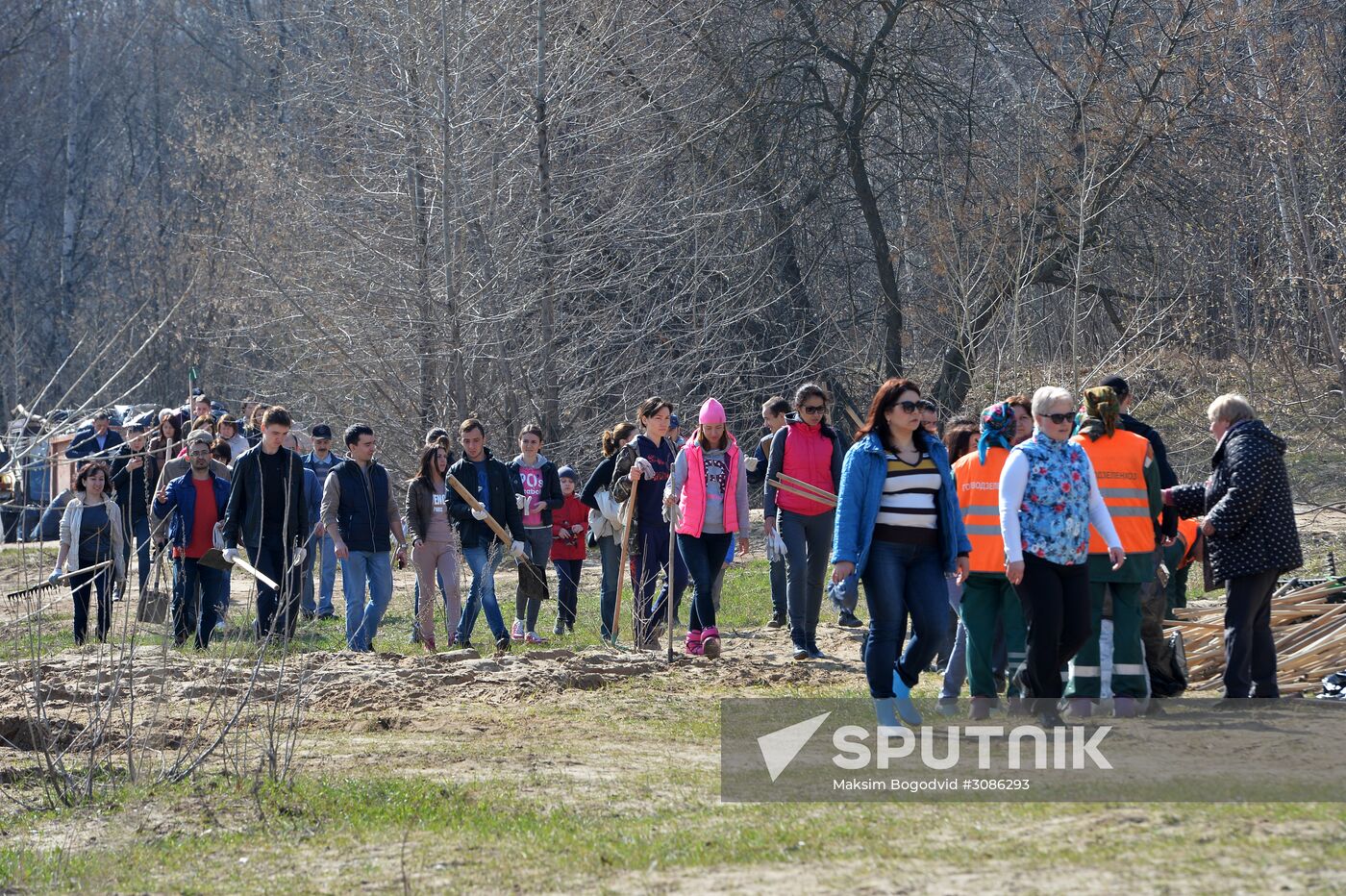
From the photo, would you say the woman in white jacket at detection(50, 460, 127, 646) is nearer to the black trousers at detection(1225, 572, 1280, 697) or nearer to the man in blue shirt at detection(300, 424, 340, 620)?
the man in blue shirt at detection(300, 424, 340, 620)

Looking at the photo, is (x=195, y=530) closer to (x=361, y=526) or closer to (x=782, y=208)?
(x=361, y=526)

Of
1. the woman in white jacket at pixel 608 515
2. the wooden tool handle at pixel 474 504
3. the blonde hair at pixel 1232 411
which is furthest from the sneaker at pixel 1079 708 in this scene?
the wooden tool handle at pixel 474 504

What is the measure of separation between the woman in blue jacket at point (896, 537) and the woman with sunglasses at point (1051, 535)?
30 centimetres

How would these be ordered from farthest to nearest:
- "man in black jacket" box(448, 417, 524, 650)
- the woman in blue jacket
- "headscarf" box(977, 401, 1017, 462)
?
"man in black jacket" box(448, 417, 524, 650)
"headscarf" box(977, 401, 1017, 462)
the woman in blue jacket

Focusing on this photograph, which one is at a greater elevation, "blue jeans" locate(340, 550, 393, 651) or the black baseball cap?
the black baseball cap

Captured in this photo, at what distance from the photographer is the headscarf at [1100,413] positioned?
8289 mm

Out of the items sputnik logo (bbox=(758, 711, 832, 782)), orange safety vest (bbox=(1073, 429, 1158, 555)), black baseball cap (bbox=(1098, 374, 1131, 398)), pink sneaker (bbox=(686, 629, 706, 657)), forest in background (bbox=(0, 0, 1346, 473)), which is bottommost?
sputnik logo (bbox=(758, 711, 832, 782))

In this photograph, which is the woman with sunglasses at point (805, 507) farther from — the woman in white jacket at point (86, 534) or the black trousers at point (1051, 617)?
the woman in white jacket at point (86, 534)

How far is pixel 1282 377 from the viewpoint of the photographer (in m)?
22.6

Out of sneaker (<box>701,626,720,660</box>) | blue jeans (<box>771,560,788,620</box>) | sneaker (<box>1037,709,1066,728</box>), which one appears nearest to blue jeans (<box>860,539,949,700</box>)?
sneaker (<box>1037,709,1066,728</box>)

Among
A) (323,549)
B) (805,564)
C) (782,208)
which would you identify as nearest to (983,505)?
(805,564)

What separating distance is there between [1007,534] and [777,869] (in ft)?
8.90

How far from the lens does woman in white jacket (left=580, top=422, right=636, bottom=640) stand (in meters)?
12.5

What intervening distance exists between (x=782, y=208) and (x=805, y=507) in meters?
15.3
